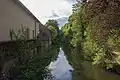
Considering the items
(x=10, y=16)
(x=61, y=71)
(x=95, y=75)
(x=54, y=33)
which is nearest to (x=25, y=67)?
(x=10, y=16)

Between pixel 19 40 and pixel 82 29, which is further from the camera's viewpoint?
pixel 82 29

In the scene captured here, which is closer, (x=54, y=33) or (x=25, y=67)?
(x=25, y=67)

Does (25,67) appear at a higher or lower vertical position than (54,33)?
lower

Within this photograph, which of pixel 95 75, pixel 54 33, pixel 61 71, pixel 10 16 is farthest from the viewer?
pixel 54 33

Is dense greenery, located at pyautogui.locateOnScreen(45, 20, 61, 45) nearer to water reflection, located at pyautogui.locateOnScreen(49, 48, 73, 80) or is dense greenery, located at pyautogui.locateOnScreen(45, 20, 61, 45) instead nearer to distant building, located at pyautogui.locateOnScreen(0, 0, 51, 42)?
water reflection, located at pyautogui.locateOnScreen(49, 48, 73, 80)

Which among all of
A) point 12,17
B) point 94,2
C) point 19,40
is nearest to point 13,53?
point 19,40

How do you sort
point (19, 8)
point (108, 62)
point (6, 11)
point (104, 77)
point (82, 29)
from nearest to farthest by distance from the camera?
point (6, 11) < point (19, 8) < point (104, 77) < point (108, 62) < point (82, 29)

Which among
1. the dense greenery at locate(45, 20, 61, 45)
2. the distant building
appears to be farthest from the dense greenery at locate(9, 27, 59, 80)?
the dense greenery at locate(45, 20, 61, 45)

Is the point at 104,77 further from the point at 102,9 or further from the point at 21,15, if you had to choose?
the point at 102,9

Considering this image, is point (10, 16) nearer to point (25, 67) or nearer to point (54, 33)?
point (25, 67)

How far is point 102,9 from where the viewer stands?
334 inches

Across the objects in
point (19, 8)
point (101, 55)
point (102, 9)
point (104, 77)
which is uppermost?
point (19, 8)

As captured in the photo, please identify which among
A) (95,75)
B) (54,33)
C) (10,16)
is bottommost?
(95,75)

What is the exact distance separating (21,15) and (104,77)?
8297 millimetres
